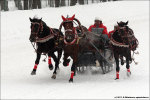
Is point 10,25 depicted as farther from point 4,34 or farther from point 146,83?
point 146,83

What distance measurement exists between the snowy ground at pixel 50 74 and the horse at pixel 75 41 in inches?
33.4

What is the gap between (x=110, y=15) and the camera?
78.0 ft

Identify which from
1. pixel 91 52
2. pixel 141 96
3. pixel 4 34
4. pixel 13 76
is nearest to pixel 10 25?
pixel 4 34

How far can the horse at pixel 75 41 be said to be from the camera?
880cm

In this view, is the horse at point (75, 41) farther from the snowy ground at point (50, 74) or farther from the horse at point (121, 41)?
the snowy ground at point (50, 74)

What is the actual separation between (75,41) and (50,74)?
2472mm

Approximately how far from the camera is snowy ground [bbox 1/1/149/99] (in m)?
7.73

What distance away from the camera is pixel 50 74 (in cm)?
1102

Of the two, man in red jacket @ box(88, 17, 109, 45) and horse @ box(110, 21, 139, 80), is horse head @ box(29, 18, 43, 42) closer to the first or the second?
man in red jacket @ box(88, 17, 109, 45)

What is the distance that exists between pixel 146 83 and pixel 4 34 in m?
10.2

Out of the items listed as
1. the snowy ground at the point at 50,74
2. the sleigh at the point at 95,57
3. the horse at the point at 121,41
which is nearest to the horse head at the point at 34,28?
the snowy ground at the point at 50,74

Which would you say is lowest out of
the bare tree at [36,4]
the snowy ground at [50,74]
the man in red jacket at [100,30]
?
the snowy ground at [50,74]

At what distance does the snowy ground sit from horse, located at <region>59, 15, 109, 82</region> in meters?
0.85

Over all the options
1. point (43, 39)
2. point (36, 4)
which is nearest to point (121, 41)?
point (43, 39)
